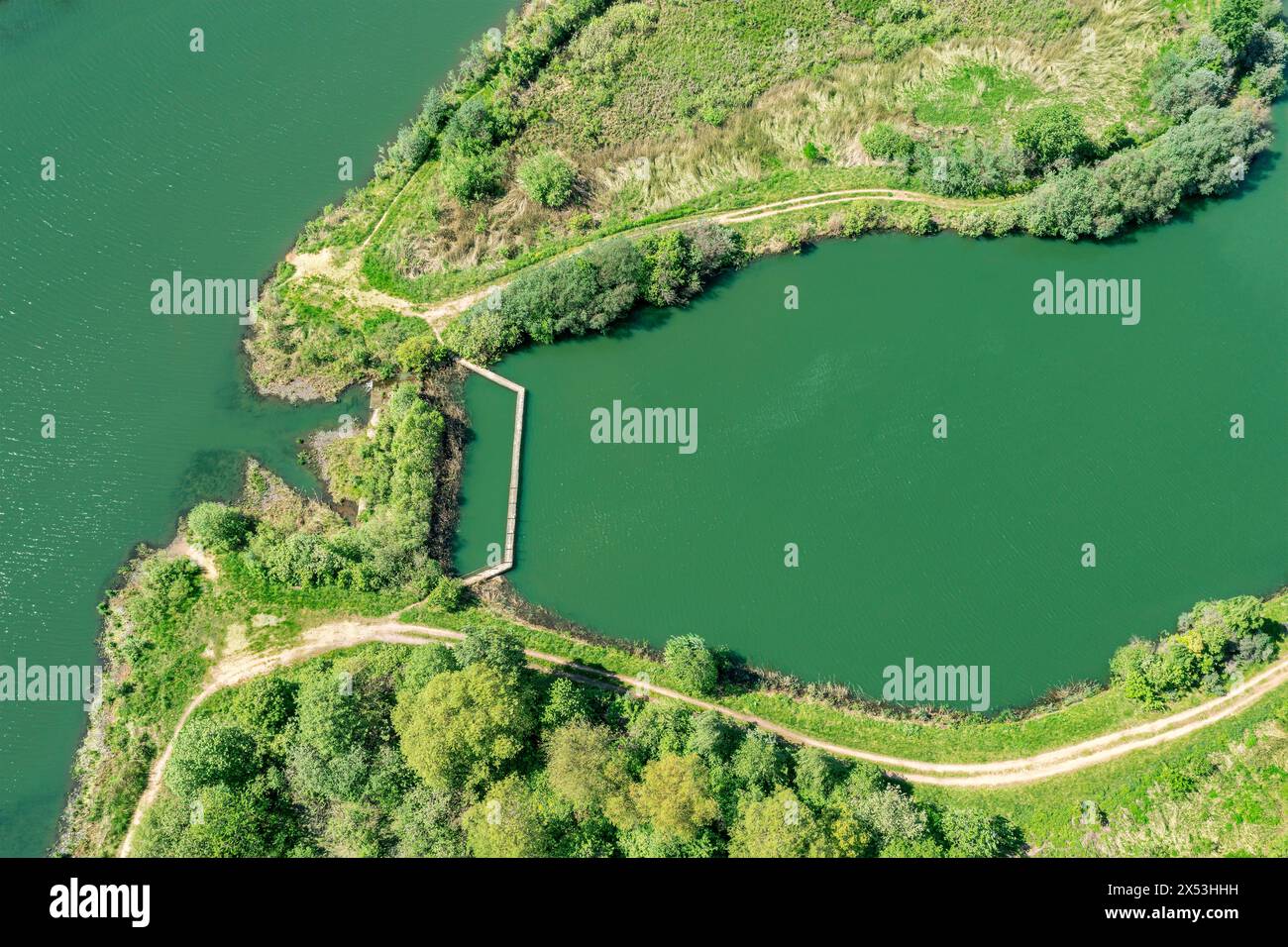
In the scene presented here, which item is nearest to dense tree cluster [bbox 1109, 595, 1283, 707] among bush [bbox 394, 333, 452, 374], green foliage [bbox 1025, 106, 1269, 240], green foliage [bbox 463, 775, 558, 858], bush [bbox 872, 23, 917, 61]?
green foliage [bbox 1025, 106, 1269, 240]

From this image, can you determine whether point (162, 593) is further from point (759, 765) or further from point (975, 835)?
point (975, 835)

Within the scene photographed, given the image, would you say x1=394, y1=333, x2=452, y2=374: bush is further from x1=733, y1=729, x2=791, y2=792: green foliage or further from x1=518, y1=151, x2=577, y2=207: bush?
x1=733, y1=729, x2=791, y2=792: green foliage

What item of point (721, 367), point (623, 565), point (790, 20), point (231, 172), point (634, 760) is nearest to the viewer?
point (634, 760)

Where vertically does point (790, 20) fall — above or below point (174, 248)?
above

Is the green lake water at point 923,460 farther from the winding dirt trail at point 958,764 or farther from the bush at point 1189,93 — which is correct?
the bush at point 1189,93

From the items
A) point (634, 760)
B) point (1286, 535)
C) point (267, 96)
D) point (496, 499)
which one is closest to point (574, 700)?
point (634, 760)

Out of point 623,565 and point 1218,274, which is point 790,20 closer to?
point 1218,274
